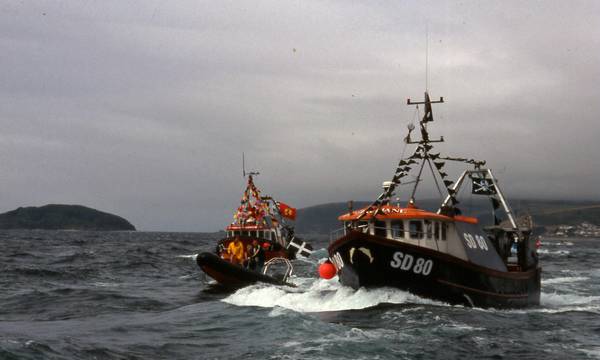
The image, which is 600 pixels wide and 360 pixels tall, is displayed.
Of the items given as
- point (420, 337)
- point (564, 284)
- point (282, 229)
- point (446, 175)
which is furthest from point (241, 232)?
point (420, 337)

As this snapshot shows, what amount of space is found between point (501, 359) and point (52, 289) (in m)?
21.1

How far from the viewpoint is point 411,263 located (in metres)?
22.7

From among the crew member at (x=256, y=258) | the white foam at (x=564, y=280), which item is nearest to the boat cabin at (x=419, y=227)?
the crew member at (x=256, y=258)

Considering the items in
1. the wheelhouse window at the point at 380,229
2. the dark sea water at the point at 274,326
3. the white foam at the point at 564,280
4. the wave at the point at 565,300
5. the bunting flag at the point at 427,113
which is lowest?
the white foam at the point at 564,280

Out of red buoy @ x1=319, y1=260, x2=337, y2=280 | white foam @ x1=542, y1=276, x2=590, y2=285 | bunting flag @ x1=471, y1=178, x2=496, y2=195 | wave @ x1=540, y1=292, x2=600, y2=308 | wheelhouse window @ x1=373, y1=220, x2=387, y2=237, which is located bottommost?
white foam @ x1=542, y1=276, x2=590, y2=285

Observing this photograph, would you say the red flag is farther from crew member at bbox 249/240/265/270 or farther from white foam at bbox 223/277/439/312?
white foam at bbox 223/277/439/312

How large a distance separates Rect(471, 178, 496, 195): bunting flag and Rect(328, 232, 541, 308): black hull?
276 inches

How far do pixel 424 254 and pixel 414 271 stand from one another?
68 centimetres

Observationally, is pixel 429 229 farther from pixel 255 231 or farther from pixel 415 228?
pixel 255 231

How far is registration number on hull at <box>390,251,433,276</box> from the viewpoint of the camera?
2259 centimetres

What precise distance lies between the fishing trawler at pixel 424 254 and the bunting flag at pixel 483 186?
3.63 metres

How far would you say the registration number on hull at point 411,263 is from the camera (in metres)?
22.6

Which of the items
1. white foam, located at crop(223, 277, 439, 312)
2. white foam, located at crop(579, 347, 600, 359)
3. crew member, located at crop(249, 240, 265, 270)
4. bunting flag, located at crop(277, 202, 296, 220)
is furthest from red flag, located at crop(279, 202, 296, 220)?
white foam, located at crop(579, 347, 600, 359)

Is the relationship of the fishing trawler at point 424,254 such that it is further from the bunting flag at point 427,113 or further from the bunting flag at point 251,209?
the bunting flag at point 251,209
